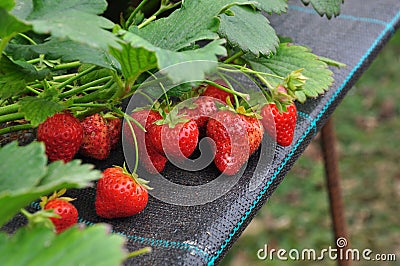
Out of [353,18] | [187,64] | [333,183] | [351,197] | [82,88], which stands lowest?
[351,197]

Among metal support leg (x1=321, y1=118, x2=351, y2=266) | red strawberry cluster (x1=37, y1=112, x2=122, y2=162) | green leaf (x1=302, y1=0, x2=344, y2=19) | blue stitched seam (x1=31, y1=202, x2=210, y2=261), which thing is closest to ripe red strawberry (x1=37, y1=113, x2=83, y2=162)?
red strawberry cluster (x1=37, y1=112, x2=122, y2=162)

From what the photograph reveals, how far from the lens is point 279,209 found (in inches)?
75.6

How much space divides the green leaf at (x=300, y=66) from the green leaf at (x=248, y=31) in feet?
0.22

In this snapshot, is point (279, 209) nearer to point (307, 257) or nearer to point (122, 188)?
point (307, 257)

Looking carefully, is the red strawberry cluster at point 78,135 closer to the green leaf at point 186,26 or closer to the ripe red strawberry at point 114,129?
the ripe red strawberry at point 114,129

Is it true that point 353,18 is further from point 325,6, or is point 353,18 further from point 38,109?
point 38,109

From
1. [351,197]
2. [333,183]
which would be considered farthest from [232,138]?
[351,197]

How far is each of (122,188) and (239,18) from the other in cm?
24

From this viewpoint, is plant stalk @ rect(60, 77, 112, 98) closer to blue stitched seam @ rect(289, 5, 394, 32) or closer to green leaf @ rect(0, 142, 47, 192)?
green leaf @ rect(0, 142, 47, 192)

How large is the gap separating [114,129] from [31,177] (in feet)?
0.99

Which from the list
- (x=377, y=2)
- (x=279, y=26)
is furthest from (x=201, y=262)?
(x=377, y=2)

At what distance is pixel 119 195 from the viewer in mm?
647

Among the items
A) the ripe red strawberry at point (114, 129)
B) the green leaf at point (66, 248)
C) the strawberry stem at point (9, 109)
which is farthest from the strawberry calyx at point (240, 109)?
the green leaf at point (66, 248)

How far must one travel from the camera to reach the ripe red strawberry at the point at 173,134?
70cm
